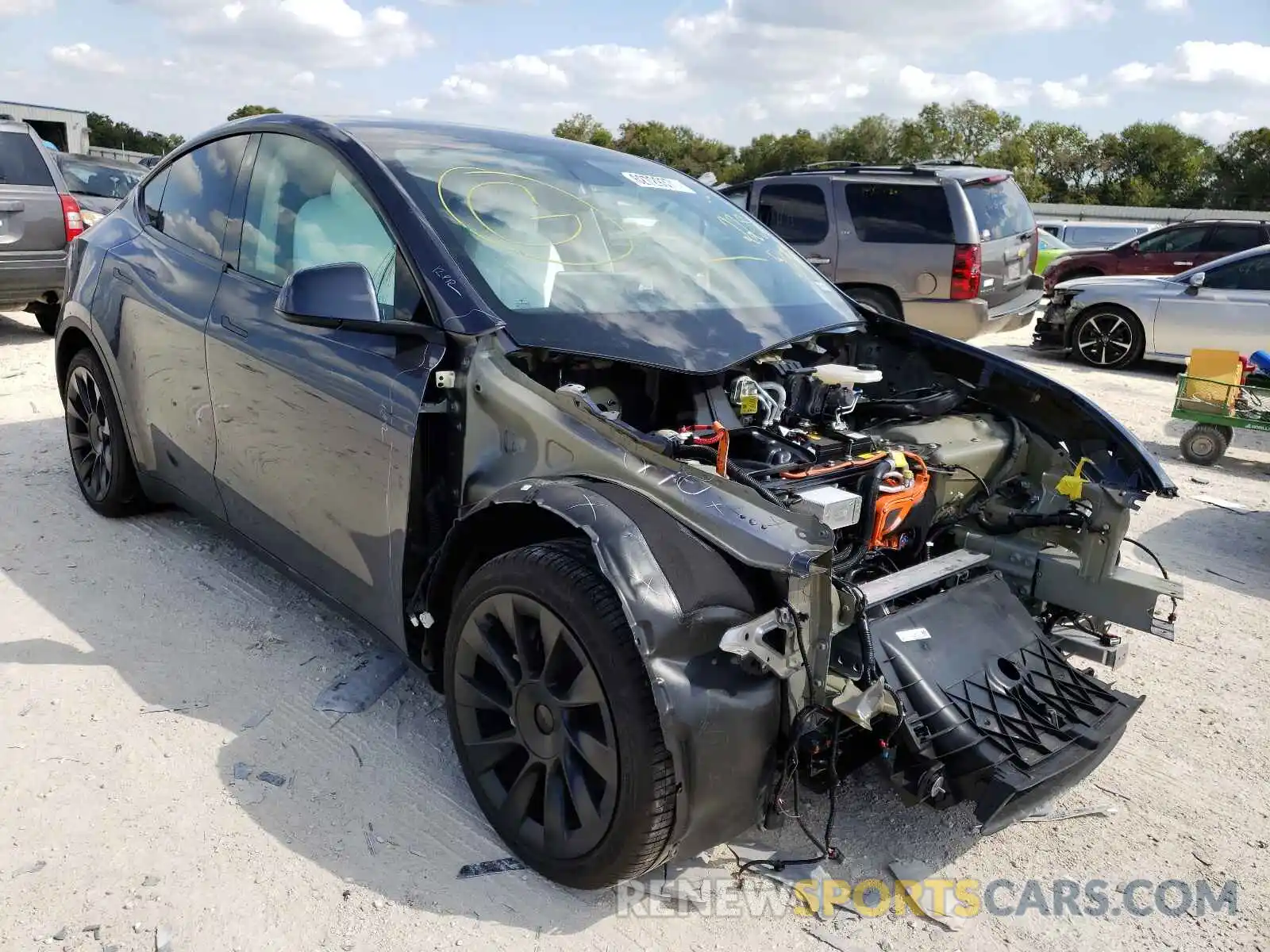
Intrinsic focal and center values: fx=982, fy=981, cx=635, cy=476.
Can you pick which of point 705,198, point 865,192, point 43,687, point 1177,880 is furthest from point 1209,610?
point 865,192

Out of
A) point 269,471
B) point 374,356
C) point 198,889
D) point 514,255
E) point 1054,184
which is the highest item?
point 1054,184

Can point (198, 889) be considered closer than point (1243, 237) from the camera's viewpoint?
Yes

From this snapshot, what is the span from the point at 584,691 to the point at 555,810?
37cm

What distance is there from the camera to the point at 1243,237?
13.4 m

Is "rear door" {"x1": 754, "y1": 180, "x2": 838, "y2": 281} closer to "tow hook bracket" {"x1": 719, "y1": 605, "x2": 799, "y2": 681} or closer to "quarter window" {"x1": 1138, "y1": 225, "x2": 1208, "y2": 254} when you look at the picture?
"quarter window" {"x1": 1138, "y1": 225, "x2": 1208, "y2": 254}

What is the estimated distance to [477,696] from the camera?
265 cm

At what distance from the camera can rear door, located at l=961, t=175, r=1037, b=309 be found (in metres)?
9.43

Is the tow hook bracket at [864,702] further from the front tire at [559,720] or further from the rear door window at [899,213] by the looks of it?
the rear door window at [899,213]

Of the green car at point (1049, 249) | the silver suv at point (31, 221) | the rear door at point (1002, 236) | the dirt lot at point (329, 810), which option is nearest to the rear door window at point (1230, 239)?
the green car at point (1049, 249)

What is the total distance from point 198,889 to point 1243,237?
1504 cm

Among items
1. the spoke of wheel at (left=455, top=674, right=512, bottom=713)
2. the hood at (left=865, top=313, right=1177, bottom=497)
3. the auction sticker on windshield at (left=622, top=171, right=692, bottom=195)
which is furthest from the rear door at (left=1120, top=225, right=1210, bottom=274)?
the spoke of wheel at (left=455, top=674, right=512, bottom=713)

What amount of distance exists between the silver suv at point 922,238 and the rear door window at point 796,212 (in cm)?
1

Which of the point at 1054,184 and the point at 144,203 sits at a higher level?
the point at 1054,184

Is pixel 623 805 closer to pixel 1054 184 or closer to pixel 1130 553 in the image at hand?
pixel 1130 553
